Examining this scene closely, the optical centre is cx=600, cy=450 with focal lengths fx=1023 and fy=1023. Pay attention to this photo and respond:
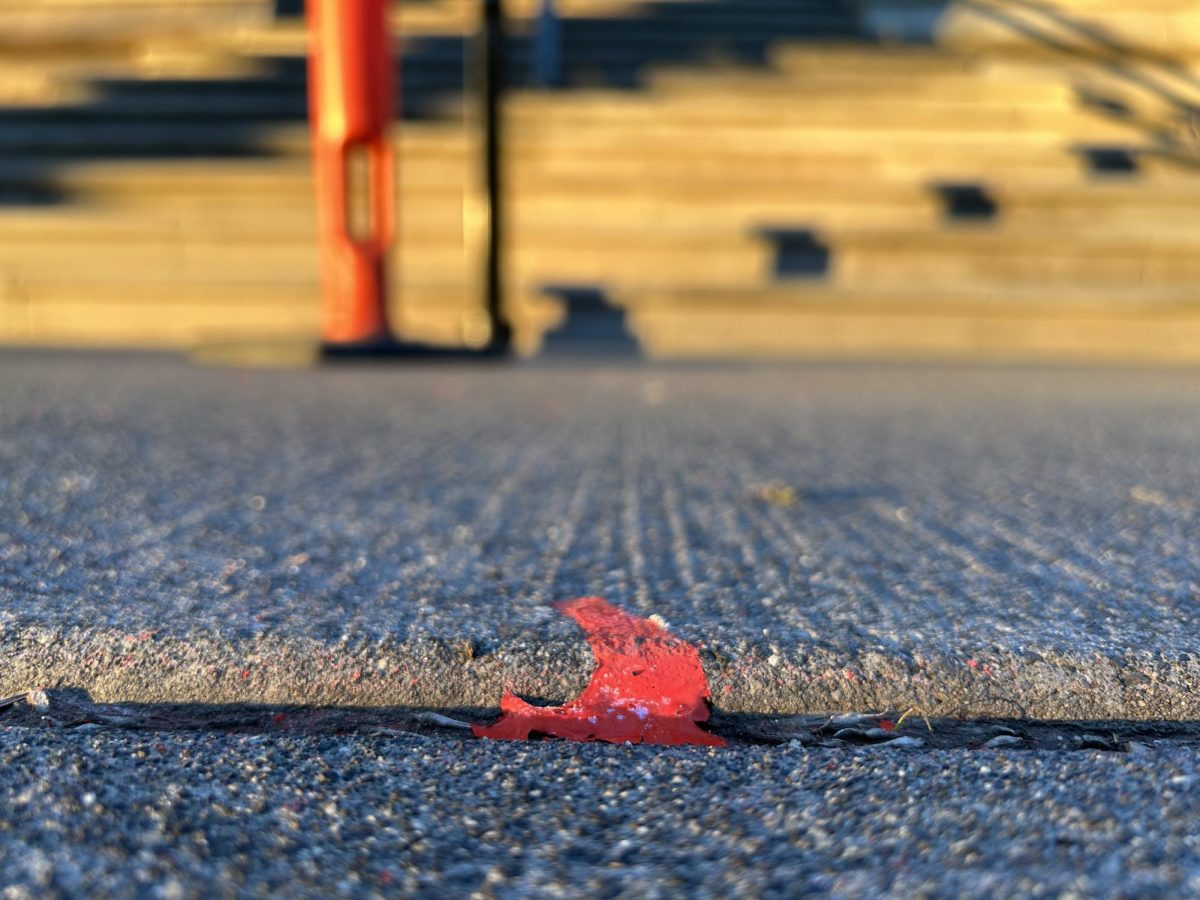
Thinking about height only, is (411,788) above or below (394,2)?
below

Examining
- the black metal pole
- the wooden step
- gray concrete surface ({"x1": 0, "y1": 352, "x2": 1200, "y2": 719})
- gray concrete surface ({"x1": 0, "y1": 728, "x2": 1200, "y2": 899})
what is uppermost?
the black metal pole

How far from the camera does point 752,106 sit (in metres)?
3.93

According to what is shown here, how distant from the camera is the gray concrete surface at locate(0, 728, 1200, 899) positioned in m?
0.43

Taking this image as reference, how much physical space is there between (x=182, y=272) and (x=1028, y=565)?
3228 millimetres

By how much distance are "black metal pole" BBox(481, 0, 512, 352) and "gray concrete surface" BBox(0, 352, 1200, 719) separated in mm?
851

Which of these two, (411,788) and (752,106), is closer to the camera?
(411,788)

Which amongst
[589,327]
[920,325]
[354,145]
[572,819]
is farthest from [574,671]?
[920,325]

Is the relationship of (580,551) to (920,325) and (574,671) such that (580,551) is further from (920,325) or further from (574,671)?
(920,325)

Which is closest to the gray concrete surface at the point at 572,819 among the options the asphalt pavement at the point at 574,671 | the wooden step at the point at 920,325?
the asphalt pavement at the point at 574,671

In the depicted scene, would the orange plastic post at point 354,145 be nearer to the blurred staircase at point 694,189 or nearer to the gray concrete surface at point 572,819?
the blurred staircase at point 694,189

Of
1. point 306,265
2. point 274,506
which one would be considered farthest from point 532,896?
point 306,265

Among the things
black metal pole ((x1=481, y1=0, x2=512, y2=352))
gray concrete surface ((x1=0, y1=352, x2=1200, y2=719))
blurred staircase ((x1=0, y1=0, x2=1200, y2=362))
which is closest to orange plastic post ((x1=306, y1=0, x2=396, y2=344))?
black metal pole ((x1=481, y1=0, x2=512, y2=352))

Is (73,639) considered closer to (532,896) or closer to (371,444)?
(532,896)

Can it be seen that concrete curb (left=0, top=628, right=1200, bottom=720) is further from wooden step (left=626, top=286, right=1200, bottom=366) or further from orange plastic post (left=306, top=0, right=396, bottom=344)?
wooden step (left=626, top=286, right=1200, bottom=366)
